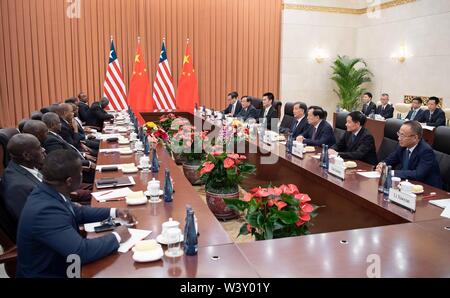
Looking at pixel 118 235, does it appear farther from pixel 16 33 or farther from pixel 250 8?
pixel 250 8

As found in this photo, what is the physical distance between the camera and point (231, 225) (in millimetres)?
3664

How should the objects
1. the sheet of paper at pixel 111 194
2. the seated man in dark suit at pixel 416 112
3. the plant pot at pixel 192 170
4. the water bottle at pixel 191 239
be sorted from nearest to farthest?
1. the water bottle at pixel 191 239
2. the sheet of paper at pixel 111 194
3. the plant pot at pixel 192 170
4. the seated man in dark suit at pixel 416 112

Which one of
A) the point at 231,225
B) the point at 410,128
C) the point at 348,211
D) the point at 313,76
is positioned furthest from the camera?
the point at 313,76

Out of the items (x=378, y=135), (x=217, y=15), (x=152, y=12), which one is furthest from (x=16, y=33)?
(x=378, y=135)

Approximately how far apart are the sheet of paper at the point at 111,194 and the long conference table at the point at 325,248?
8 centimetres

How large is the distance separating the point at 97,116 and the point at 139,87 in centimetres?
182

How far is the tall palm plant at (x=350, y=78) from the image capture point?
966cm

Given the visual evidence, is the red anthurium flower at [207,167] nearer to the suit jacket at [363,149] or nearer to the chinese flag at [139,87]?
the suit jacket at [363,149]

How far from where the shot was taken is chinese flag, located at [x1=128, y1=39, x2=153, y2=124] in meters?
8.23

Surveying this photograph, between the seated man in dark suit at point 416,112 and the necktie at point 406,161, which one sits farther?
the seated man in dark suit at point 416,112

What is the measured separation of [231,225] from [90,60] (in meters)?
6.21

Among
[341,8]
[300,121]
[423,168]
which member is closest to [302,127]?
[300,121]

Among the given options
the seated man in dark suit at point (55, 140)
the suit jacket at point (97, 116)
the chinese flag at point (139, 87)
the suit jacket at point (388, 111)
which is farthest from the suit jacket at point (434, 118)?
the seated man in dark suit at point (55, 140)

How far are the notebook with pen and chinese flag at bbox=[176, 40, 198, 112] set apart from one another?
5.86 m
